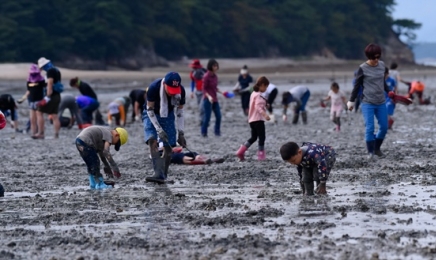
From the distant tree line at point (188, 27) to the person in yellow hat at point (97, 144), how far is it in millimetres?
59346

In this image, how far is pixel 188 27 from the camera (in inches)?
3600

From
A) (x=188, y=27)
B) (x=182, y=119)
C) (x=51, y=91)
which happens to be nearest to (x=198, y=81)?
(x=51, y=91)

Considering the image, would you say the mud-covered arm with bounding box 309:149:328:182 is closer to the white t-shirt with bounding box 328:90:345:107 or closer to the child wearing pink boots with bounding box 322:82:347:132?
the child wearing pink boots with bounding box 322:82:347:132

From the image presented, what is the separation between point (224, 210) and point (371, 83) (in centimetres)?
529

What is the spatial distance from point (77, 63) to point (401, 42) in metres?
64.1

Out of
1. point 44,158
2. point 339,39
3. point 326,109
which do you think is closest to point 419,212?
point 44,158

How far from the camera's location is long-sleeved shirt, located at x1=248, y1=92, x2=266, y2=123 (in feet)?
49.0

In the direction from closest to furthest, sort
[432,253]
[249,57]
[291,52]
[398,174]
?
[432,253], [398,174], [249,57], [291,52]

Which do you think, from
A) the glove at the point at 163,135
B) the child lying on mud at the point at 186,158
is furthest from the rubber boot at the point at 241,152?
the glove at the point at 163,135

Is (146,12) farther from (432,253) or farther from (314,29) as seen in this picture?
(432,253)

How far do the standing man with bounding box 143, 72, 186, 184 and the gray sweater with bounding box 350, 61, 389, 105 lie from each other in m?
3.08

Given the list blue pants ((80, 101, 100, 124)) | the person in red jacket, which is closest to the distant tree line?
blue pants ((80, 101, 100, 124))

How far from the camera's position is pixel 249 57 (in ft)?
322

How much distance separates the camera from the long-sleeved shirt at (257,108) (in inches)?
588
